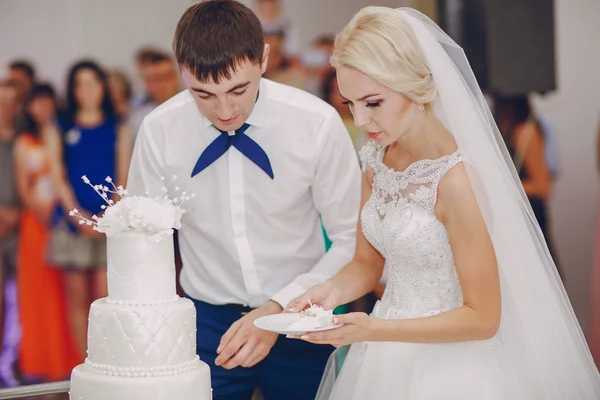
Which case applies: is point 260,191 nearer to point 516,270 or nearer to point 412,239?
point 412,239

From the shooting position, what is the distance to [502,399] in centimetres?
252

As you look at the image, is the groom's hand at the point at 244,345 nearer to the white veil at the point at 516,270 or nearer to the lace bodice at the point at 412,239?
the lace bodice at the point at 412,239

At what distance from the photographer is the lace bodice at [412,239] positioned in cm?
257

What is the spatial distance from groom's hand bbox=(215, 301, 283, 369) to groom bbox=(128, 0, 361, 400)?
0.71ft

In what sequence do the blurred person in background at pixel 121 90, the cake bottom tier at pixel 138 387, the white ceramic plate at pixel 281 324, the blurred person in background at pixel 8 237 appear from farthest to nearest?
the blurred person in background at pixel 121 90 < the blurred person in background at pixel 8 237 < the cake bottom tier at pixel 138 387 < the white ceramic plate at pixel 281 324

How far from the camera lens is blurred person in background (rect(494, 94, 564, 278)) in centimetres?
623

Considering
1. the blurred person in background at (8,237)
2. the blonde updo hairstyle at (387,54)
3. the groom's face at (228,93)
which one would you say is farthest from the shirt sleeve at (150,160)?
the blurred person in background at (8,237)

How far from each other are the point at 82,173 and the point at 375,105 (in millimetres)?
4379

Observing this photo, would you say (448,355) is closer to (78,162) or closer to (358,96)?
(358,96)

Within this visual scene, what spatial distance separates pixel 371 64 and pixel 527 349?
0.95 meters

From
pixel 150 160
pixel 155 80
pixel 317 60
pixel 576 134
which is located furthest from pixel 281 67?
pixel 150 160

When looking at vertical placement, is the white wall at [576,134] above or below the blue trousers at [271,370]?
above

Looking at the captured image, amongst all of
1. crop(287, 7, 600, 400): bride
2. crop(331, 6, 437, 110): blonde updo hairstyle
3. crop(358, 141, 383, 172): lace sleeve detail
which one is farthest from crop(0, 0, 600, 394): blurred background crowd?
crop(331, 6, 437, 110): blonde updo hairstyle

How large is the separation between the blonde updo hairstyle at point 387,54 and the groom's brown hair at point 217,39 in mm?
358
